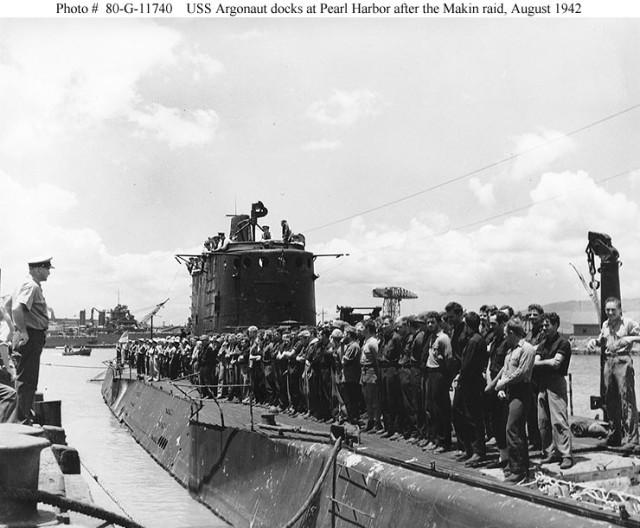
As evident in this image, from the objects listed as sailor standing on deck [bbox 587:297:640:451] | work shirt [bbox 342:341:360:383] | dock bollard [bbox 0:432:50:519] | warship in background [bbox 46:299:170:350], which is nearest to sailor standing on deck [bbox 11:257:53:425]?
dock bollard [bbox 0:432:50:519]

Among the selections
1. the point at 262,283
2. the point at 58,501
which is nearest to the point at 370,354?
the point at 58,501

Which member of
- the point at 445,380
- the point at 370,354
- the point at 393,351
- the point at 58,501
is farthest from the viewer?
the point at 370,354

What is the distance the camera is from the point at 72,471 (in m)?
7.68

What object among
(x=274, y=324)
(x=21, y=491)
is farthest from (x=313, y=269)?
(x=21, y=491)

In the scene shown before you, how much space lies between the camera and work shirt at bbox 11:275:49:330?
24.5 feet

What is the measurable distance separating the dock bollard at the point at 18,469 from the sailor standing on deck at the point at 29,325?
3558 millimetres

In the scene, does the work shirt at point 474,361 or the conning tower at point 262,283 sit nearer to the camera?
the work shirt at point 474,361

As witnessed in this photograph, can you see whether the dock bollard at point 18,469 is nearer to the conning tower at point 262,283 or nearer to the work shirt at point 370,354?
the work shirt at point 370,354

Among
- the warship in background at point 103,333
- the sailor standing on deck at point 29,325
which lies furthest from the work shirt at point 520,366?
the warship in background at point 103,333

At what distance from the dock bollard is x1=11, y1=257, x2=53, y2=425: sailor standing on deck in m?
3.56

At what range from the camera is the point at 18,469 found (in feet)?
13.2

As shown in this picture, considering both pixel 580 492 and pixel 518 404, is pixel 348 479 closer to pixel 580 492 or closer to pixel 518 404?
pixel 518 404

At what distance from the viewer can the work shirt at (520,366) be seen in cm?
661

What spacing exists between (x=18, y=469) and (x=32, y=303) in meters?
3.83
